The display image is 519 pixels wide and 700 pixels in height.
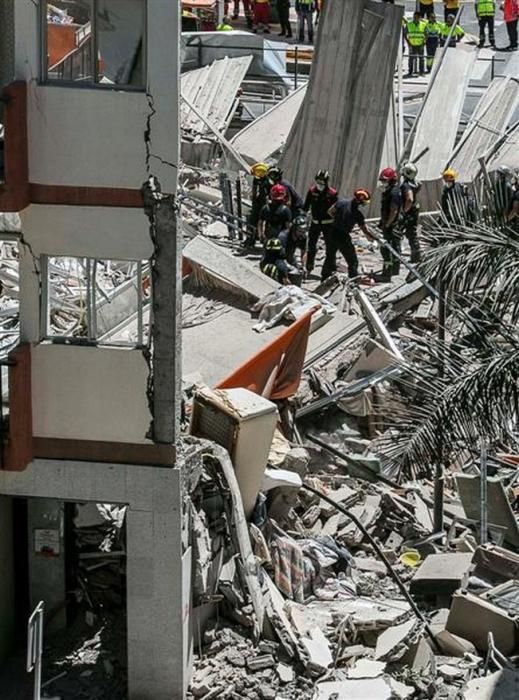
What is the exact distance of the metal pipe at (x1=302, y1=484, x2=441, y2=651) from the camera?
19.6m

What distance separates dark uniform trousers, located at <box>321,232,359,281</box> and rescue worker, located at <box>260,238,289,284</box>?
3.13ft

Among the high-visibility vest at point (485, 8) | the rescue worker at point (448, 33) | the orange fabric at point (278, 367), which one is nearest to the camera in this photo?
the orange fabric at point (278, 367)

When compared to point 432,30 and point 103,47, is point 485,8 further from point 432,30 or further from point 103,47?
point 103,47

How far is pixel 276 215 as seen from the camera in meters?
27.8

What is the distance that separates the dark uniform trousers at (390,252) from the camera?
28453mm

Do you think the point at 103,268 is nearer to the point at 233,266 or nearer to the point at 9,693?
Result: the point at 233,266

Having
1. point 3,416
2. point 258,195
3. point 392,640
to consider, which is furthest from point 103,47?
point 258,195

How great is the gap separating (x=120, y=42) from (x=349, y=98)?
16.7 metres

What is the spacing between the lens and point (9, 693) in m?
19.0

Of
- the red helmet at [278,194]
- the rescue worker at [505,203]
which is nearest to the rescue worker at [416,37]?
the red helmet at [278,194]

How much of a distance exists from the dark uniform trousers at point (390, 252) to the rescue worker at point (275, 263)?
2104mm

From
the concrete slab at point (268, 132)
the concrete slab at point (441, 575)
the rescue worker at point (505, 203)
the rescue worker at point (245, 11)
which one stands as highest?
the rescue worker at point (505, 203)

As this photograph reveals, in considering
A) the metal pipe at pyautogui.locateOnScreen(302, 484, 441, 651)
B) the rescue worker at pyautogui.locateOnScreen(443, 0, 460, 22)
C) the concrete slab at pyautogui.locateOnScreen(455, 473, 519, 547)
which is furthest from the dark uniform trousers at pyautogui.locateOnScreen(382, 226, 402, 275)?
the rescue worker at pyautogui.locateOnScreen(443, 0, 460, 22)

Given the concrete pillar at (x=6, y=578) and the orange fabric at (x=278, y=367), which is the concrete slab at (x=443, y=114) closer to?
the orange fabric at (x=278, y=367)
